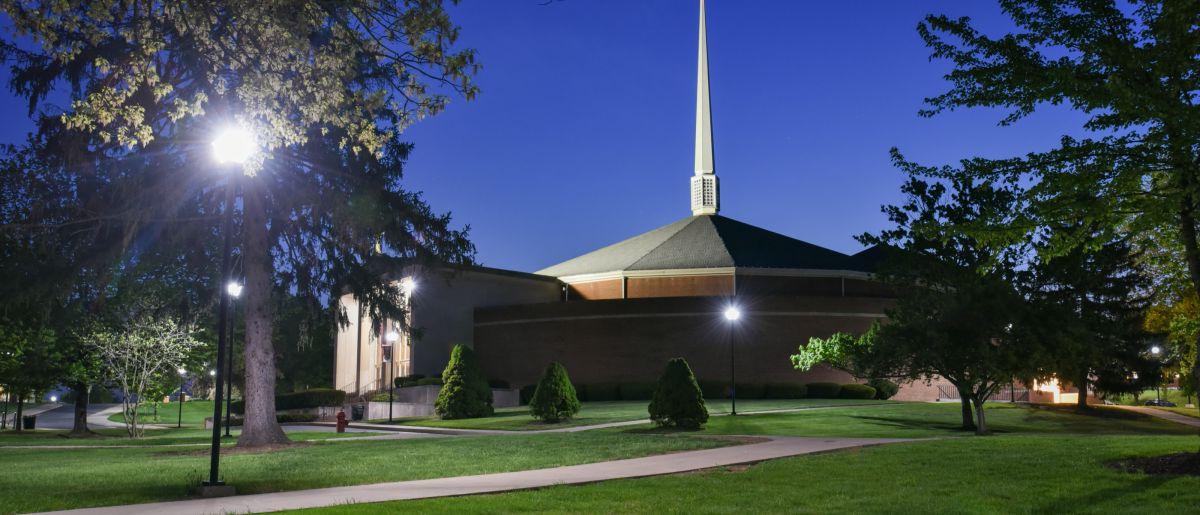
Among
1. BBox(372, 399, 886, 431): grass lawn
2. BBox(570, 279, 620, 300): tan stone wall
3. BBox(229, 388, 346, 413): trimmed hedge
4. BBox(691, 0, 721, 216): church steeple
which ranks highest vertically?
BBox(691, 0, 721, 216): church steeple

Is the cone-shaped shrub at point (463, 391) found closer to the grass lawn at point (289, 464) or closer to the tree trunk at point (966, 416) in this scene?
the grass lawn at point (289, 464)

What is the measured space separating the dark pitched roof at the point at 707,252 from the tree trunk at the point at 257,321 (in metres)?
31.8

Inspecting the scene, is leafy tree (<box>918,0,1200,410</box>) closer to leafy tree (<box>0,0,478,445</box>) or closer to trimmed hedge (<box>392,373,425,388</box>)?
leafy tree (<box>0,0,478,445</box>)

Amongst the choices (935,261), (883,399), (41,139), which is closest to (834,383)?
(883,399)

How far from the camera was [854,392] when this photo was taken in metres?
45.5

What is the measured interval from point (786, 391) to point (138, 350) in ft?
96.4

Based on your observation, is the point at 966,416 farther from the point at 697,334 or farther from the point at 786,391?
the point at 697,334

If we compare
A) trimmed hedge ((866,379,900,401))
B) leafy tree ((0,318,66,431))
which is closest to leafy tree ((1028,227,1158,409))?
trimmed hedge ((866,379,900,401))

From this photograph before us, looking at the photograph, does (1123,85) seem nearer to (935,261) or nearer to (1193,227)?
(1193,227)

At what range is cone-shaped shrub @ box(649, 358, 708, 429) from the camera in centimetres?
2598

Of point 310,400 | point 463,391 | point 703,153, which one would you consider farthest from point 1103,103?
point 703,153

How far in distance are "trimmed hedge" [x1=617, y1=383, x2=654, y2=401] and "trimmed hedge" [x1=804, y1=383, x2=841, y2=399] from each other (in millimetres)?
7945

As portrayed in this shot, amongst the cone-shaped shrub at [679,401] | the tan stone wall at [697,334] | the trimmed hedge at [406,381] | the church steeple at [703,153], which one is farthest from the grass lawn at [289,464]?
the church steeple at [703,153]

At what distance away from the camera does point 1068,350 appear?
A: 24484 millimetres
